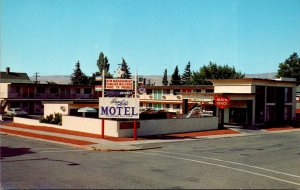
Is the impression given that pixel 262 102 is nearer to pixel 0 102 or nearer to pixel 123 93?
pixel 123 93

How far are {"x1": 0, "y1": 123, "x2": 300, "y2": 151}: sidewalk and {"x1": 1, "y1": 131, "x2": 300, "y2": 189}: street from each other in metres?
1.44

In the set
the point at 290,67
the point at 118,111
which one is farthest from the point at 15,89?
the point at 290,67

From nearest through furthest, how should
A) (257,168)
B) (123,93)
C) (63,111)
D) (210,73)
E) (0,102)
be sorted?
(257,168) < (123,93) < (63,111) < (0,102) < (210,73)

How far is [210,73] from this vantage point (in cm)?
11006

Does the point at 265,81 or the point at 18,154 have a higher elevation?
the point at 265,81

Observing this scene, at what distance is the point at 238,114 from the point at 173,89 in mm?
19558

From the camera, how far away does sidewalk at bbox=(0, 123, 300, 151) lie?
28.5 metres

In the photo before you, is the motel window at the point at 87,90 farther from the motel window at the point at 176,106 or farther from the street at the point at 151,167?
the street at the point at 151,167

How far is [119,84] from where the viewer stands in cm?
3394

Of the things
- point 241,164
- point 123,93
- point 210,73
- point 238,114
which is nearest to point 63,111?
point 123,93

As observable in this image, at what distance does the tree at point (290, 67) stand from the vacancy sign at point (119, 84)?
105954 millimetres

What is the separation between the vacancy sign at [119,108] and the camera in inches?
1298

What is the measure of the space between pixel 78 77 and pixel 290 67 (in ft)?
233

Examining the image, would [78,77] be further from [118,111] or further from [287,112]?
[118,111]
